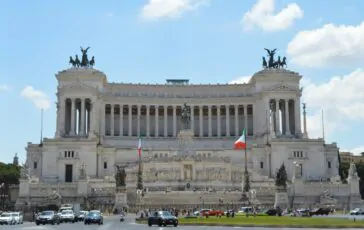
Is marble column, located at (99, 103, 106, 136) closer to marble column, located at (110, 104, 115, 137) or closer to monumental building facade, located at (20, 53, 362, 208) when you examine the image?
monumental building facade, located at (20, 53, 362, 208)

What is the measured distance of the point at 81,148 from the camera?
11375 cm

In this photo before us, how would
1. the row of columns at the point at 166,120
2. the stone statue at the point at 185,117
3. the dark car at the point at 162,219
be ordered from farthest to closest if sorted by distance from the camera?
the row of columns at the point at 166,120
the stone statue at the point at 185,117
the dark car at the point at 162,219

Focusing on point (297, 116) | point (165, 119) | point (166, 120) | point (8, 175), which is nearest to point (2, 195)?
point (8, 175)

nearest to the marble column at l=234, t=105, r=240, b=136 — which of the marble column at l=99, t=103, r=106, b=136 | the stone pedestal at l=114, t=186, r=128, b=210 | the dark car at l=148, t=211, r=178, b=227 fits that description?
the marble column at l=99, t=103, r=106, b=136

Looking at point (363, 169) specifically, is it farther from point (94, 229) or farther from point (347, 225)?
point (94, 229)

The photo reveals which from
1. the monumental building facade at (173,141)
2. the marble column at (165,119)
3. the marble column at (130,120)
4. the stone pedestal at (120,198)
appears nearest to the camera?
the stone pedestal at (120,198)

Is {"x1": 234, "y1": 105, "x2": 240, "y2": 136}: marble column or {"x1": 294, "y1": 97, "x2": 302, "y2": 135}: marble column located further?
{"x1": 234, "y1": 105, "x2": 240, "y2": 136}: marble column

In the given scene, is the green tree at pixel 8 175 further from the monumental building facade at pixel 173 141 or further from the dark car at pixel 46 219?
the dark car at pixel 46 219

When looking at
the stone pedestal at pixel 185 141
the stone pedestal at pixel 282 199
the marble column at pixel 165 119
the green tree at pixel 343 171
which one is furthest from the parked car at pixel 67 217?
the green tree at pixel 343 171

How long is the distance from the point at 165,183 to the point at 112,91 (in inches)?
1577

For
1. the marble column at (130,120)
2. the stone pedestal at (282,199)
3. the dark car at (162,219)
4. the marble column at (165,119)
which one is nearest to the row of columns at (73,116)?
the marble column at (130,120)

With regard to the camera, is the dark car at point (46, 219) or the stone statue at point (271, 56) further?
the stone statue at point (271, 56)

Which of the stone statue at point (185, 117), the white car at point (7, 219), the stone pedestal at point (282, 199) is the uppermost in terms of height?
the stone statue at point (185, 117)

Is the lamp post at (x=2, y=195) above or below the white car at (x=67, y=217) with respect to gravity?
above
